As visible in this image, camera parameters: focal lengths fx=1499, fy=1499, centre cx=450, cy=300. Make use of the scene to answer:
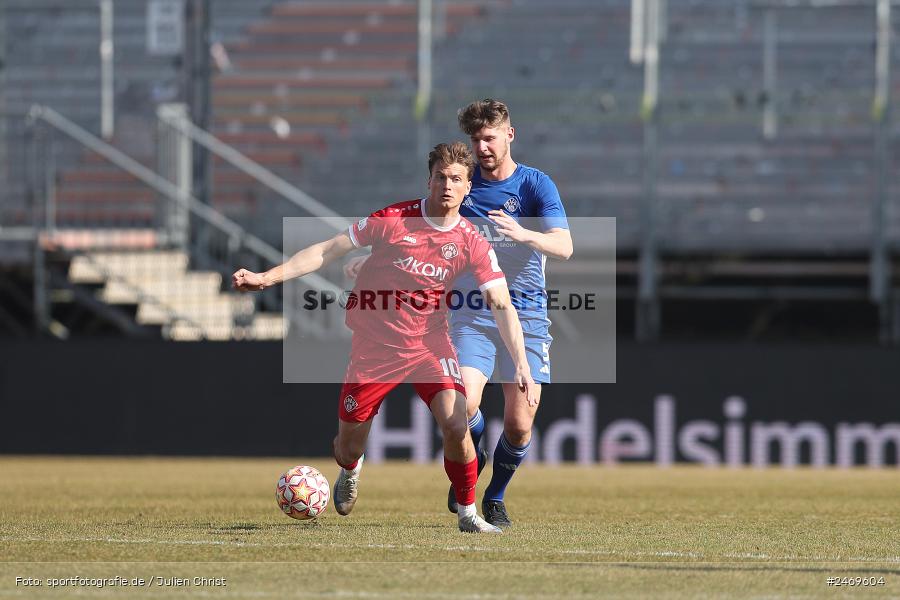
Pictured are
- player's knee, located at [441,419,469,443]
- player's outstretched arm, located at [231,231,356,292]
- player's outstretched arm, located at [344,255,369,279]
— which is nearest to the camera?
player's outstretched arm, located at [231,231,356,292]

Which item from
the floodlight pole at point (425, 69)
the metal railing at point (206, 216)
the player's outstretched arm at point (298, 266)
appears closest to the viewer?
the player's outstretched arm at point (298, 266)

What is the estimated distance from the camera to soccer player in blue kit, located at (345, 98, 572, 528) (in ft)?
26.3

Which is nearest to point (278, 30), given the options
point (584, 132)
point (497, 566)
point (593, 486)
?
point (584, 132)

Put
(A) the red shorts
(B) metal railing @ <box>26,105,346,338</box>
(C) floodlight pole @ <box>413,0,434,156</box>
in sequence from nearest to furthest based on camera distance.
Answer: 1. (A) the red shorts
2. (B) metal railing @ <box>26,105,346,338</box>
3. (C) floodlight pole @ <box>413,0,434,156</box>

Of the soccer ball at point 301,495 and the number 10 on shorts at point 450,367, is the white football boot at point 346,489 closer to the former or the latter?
the soccer ball at point 301,495

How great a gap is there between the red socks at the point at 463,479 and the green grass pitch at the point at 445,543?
0.60 feet

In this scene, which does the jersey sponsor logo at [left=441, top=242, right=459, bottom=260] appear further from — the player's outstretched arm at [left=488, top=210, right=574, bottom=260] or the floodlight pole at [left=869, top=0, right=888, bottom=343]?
the floodlight pole at [left=869, top=0, right=888, bottom=343]

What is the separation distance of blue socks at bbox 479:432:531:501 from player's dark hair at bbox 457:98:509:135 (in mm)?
1705

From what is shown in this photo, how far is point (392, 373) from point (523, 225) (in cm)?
117

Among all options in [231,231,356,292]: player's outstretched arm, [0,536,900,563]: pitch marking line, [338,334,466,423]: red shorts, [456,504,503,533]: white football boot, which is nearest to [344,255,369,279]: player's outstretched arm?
[231,231,356,292]: player's outstretched arm

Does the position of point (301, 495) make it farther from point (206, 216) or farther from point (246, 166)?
point (246, 166)

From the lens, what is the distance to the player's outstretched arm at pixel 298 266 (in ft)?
23.6

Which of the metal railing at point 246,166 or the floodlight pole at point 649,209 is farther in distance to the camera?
the metal railing at point 246,166

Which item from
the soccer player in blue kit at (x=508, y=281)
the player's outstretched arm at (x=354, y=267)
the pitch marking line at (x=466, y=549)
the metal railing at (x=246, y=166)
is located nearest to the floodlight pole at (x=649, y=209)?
the metal railing at (x=246, y=166)
